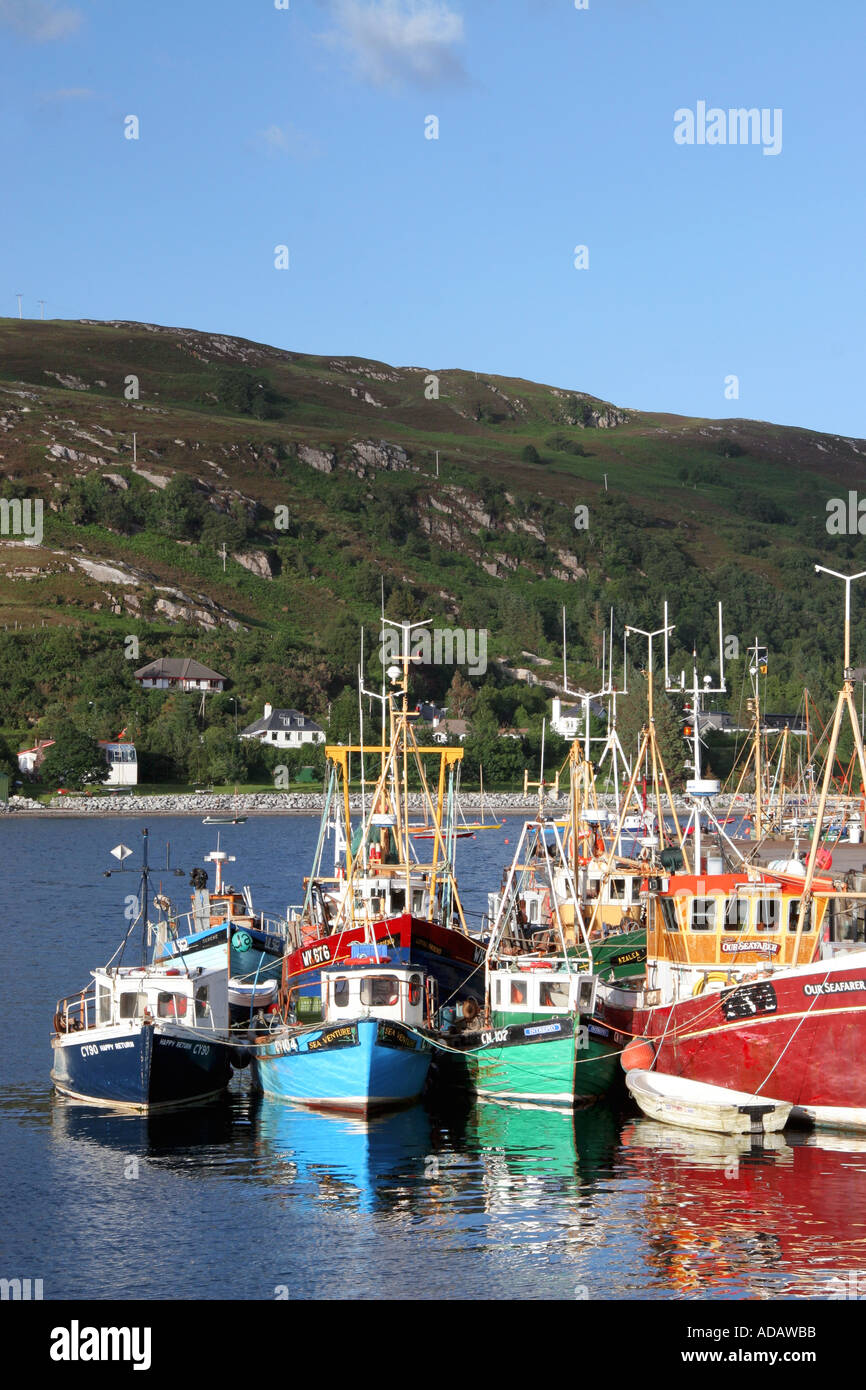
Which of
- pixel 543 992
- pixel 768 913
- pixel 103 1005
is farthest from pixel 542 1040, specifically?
pixel 103 1005

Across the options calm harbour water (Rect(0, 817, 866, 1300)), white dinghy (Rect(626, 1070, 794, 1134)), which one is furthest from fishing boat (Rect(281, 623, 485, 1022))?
white dinghy (Rect(626, 1070, 794, 1134))

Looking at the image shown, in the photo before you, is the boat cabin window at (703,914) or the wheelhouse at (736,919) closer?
the wheelhouse at (736,919)

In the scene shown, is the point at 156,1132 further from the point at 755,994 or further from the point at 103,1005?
the point at 755,994

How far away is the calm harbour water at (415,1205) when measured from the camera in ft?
110

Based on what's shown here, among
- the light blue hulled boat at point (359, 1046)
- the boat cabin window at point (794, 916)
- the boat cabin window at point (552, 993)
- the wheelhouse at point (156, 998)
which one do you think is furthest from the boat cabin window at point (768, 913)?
the wheelhouse at point (156, 998)

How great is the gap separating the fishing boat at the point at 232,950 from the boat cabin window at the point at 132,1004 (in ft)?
20.5

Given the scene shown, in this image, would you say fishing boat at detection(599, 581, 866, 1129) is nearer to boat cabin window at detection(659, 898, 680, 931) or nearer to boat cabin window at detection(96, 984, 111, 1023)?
boat cabin window at detection(659, 898, 680, 931)

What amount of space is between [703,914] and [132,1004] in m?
16.7

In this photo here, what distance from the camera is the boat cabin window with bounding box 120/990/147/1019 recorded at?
48250 millimetres

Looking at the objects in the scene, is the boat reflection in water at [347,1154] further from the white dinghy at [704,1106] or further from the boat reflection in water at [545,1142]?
the white dinghy at [704,1106]

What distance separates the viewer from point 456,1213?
1495 inches
